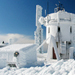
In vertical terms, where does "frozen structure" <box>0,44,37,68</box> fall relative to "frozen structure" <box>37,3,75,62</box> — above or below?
below

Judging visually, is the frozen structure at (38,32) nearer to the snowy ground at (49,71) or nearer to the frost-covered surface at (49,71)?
the snowy ground at (49,71)

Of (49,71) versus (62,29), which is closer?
(49,71)

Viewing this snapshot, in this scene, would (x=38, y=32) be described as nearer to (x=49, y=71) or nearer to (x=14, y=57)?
(x=14, y=57)

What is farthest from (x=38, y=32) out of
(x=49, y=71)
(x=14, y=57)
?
(x=49, y=71)

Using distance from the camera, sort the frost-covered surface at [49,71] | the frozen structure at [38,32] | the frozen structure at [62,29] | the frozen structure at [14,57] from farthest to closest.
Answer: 1. the frozen structure at [38,32]
2. the frozen structure at [62,29]
3. the frozen structure at [14,57]
4. the frost-covered surface at [49,71]

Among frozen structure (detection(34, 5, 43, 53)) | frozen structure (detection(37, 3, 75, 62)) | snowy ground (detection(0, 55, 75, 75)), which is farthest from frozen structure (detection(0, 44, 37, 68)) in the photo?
frozen structure (detection(34, 5, 43, 53))

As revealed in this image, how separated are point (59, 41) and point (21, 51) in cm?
843

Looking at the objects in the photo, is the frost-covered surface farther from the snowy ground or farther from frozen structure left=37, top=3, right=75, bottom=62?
frozen structure left=37, top=3, right=75, bottom=62

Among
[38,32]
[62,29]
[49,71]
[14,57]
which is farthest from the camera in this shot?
[38,32]

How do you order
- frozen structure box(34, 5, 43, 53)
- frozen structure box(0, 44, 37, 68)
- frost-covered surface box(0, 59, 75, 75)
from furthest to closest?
1. frozen structure box(34, 5, 43, 53)
2. frozen structure box(0, 44, 37, 68)
3. frost-covered surface box(0, 59, 75, 75)

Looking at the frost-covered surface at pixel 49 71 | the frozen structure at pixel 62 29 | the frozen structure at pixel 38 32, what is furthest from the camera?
the frozen structure at pixel 38 32

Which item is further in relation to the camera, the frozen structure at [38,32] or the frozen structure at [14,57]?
the frozen structure at [38,32]

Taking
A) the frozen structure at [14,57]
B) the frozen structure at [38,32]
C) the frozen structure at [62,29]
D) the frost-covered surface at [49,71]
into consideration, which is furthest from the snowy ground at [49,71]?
the frozen structure at [38,32]

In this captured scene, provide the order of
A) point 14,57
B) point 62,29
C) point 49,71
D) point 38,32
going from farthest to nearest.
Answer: point 38,32
point 62,29
point 14,57
point 49,71
